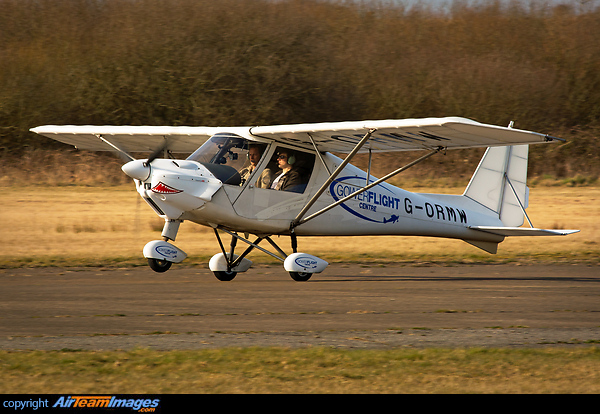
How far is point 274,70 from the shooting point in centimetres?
3191

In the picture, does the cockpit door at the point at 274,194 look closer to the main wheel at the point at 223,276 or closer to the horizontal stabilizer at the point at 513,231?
the main wheel at the point at 223,276

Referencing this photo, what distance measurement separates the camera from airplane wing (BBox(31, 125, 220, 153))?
12266 mm

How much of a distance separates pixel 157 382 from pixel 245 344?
1544mm

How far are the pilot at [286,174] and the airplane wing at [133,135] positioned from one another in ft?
3.68

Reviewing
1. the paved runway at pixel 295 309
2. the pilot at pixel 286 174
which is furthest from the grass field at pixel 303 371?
the pilot at pixel 286 174

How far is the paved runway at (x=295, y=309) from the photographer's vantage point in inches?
277

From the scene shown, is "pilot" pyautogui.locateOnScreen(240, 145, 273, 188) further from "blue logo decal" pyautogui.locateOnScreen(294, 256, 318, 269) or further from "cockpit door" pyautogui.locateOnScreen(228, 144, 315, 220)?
"blue logo decal" pyautogui.locateOnScreen(294, 256, 318, 269)

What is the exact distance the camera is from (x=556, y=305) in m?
9.38

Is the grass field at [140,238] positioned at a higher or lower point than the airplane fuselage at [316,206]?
lower

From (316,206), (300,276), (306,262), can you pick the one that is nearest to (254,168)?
(316,206)

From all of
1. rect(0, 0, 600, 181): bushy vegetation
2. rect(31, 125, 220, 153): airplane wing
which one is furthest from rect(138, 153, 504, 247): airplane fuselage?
rect(0, 0, 600, 181): bushy vegetation

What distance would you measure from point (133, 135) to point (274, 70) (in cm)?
1979
